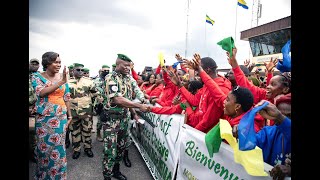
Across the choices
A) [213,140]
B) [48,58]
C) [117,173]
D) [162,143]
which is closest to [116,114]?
[162,143]

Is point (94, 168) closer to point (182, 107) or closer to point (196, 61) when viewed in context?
point (182, 107)

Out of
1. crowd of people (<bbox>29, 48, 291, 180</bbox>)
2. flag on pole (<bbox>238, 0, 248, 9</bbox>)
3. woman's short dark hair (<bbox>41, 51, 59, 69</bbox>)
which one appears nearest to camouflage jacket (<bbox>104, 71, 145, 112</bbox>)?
crowd of people (<bbox>29, 48, 291, 180</bbox>)

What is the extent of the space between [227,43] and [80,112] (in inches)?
161

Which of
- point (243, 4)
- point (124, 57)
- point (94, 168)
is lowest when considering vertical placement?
point (94, 168)

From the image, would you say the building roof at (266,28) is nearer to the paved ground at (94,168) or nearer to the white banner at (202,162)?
the paved ground at (94,168)

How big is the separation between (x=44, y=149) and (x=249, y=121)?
2825mm

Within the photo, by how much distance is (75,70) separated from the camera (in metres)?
6.02

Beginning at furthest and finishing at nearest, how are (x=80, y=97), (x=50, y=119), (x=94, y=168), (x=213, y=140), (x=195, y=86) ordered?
(x=80, y=97) → (x=94, y=168) → (x=195, y=86) → (x=50, y=119) → (x=213, y=140)

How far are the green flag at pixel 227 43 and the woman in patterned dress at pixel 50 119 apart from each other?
2.08 metres

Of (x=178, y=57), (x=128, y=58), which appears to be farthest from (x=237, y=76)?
(x=128, y=58)

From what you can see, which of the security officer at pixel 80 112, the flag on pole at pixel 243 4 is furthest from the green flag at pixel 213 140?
the flag on pole at pixel 243 4

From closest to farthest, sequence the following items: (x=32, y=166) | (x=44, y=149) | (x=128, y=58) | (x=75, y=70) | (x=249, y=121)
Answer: (x=249, y=121) → (x=44, y=149) → (x=128, y=58) → (x=32, y=166) → (x=75, y=70)

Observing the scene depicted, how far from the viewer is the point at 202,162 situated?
2.44 metres
